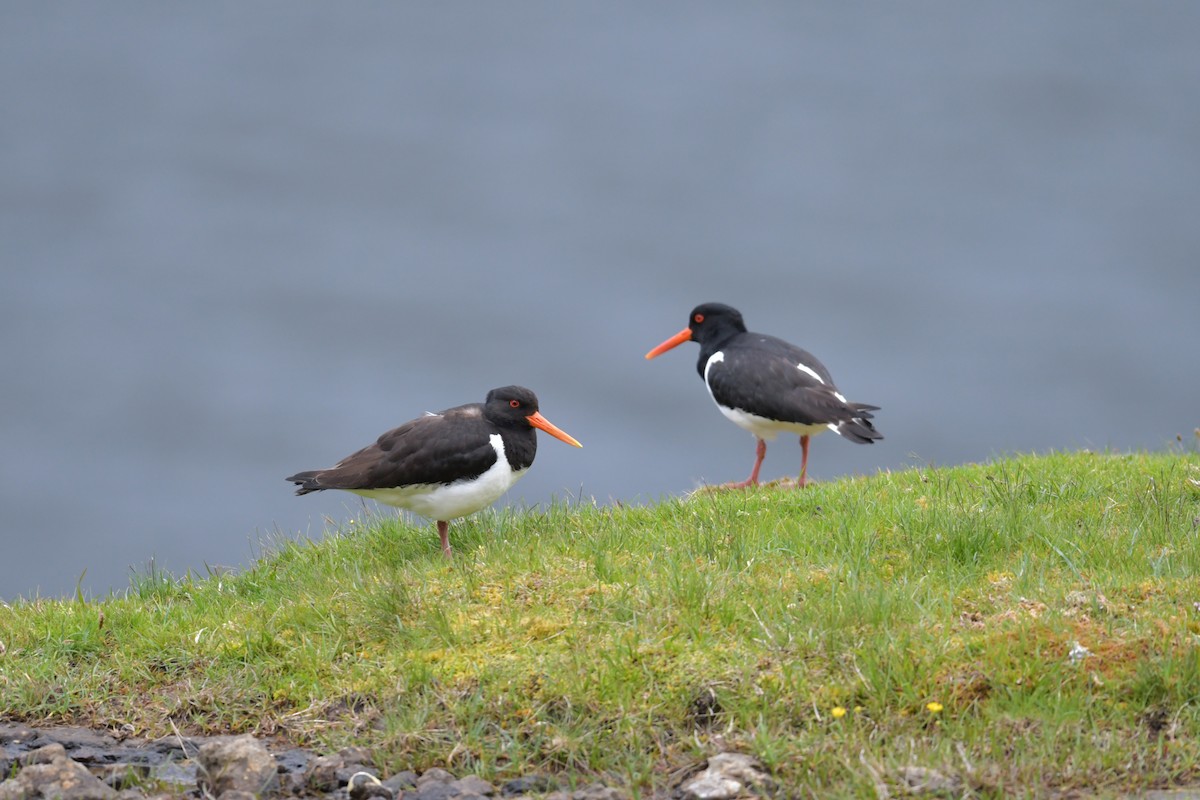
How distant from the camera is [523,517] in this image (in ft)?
28.5

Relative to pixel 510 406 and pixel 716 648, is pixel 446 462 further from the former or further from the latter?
pixel 716 648

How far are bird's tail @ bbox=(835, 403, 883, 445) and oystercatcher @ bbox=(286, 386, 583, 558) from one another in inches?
127

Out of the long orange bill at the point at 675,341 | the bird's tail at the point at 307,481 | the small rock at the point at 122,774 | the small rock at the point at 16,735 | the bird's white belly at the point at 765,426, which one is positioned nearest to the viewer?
the small rock at the point at 122,774

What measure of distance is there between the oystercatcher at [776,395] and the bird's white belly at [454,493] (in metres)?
3.08

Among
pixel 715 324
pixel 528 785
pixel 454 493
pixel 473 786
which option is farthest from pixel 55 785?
pixel 715 324

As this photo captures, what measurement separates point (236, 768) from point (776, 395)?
22.8ft

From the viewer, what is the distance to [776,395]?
37.8 feet

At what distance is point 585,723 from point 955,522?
276cm

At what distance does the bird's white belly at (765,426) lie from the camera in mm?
11570

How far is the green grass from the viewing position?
543cm

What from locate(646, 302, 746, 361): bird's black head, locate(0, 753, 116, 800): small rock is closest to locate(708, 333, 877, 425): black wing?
locate(646, 302, 746, 361): bird's black head

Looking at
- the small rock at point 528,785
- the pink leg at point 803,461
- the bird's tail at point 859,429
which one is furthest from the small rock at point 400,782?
the bird's tail at point 859,429

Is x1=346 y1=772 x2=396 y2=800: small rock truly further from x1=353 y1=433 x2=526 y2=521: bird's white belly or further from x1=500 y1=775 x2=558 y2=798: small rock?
x1=353 y1=433 x2=526 y2=521: bird's white belly

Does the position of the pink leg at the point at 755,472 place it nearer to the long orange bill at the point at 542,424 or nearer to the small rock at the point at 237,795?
the long orange bill at the point at 542,424
